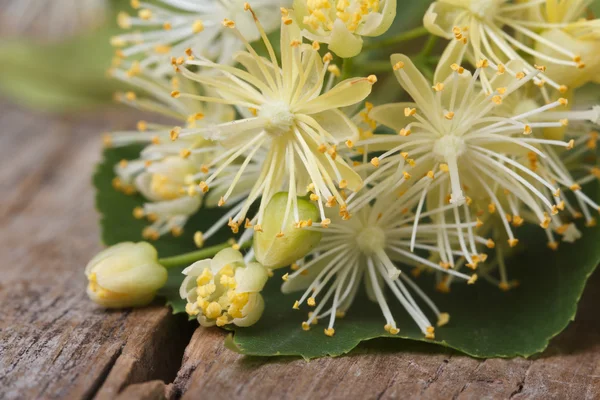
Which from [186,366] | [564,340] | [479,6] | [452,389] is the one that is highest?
[479,6]

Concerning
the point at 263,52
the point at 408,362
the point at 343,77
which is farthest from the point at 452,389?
the point at 263,52

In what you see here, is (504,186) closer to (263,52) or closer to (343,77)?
(343,77)

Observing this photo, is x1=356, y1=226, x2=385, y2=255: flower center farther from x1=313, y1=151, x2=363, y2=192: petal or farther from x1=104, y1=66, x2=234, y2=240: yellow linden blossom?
x1=104, y1=66, x2=234, y2=240: yellow linden blossom

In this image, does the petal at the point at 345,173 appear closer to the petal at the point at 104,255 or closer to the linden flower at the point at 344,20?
the linden flower at the point at 344,20

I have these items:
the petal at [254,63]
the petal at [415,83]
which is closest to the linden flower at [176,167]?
the petal at [254,63]

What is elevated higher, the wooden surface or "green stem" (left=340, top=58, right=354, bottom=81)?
"green stem" (left=340, top=58, right=354, bottom=81)

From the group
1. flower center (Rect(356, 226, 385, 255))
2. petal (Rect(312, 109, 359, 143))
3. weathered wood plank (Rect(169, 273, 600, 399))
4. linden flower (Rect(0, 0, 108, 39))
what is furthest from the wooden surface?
linden flower (Rect(0, 0, 108, 39))
